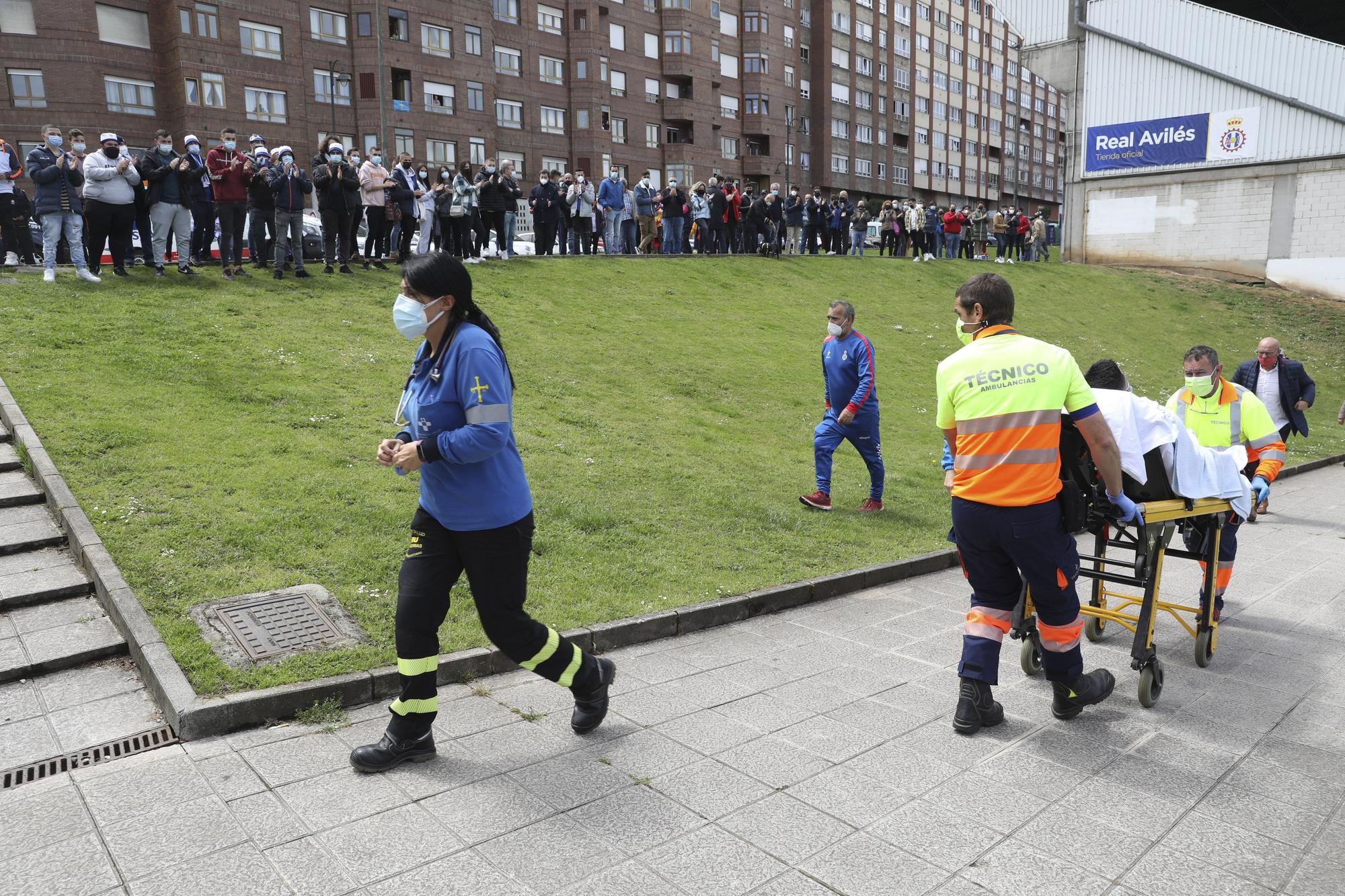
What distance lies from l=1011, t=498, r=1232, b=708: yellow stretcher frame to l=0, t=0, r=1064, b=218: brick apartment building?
40.9 m

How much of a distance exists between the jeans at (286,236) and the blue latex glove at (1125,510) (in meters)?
13.3

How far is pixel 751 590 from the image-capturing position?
263 inches

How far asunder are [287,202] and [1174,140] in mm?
32108

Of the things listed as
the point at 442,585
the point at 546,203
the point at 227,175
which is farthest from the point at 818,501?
the point at 546,203

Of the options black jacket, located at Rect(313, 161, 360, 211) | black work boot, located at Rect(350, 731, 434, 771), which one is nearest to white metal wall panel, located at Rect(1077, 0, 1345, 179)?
black jacket, located at Rect(313, 161, 360, 211)

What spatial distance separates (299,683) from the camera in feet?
15.4

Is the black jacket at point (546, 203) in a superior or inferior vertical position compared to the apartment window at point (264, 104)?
inferior

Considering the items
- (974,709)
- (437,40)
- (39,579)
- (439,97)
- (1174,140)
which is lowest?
(974,709)

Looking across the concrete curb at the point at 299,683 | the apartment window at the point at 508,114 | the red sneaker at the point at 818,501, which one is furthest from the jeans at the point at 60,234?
the apartment window at the point at 508,114

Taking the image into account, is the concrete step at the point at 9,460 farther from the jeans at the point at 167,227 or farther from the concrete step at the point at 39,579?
the jeans at the point at 167,227

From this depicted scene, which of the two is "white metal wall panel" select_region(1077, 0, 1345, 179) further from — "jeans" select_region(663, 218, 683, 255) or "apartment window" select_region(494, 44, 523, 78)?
"apartment window" select_region(494, 44, 523, 78)

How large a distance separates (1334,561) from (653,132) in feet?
191

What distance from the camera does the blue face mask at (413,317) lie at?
155 inches

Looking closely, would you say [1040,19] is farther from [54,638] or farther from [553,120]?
[54,638]
